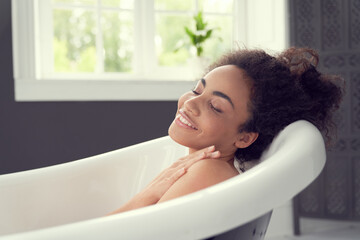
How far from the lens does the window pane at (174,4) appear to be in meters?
2.73

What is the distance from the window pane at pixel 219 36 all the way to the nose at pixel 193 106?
182cm

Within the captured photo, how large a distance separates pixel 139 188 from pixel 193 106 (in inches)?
21.0

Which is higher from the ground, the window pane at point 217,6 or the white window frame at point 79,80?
the window pane at point 217,6

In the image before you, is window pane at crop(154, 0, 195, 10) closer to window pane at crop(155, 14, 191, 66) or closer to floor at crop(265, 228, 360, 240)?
window pane at crop(155, 14, 191, 66)

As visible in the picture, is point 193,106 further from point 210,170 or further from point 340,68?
point 340,68

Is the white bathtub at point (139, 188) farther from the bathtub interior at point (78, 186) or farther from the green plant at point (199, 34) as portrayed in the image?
the green plant at point (199, 34)

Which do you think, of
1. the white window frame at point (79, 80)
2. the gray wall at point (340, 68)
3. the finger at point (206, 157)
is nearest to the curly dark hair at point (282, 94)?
the finger at point (206, 157)

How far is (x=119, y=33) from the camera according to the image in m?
2.64

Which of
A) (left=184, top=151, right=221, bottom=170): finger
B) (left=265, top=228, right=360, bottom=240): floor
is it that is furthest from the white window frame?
(left=184, top=151, right=221, bottom=170): finger

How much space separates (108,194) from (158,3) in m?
1.63

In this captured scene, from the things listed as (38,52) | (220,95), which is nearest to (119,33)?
(38,52)

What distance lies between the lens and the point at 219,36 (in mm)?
2889

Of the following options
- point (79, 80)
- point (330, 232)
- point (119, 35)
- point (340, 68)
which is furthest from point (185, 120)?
point (330, 232)

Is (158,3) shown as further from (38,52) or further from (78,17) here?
(38,52)
